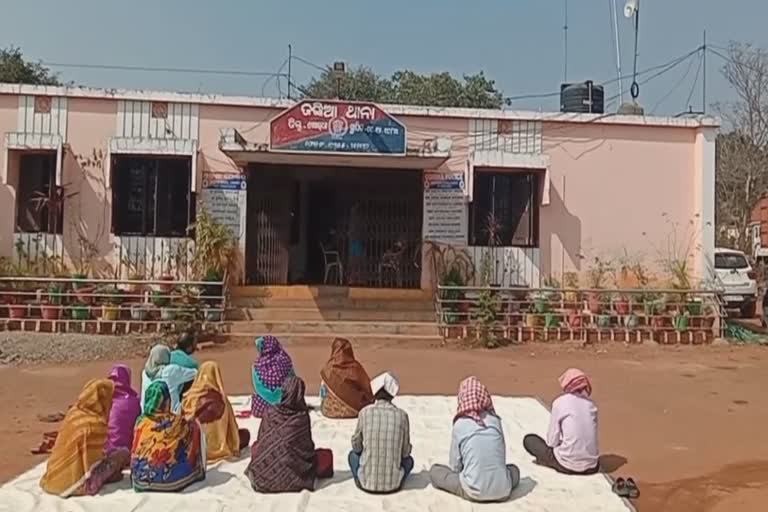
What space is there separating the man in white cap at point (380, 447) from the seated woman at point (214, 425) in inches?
48.3

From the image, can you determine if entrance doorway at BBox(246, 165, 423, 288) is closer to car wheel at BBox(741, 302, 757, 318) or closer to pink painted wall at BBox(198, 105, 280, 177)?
pink painted wall at BBox(198, 105, 280, 177)

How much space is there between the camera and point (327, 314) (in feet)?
45.7

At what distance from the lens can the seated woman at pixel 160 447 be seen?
4922 millimetres

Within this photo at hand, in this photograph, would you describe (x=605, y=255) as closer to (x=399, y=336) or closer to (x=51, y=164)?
(x=399, y=336)

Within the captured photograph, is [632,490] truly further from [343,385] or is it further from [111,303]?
[111,303]

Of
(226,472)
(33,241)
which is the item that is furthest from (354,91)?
(226,472)

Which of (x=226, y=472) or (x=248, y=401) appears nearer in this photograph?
(x=226, y=472)

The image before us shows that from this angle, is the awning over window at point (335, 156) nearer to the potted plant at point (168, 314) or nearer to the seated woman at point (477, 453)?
the potted plant at point (168, 314)

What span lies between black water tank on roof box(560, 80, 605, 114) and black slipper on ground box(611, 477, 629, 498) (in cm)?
1267

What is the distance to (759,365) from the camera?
11.7 metres

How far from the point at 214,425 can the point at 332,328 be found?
765 centimetres

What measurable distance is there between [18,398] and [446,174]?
8861 millimetres

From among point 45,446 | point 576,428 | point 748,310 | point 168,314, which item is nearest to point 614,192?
point 748,310

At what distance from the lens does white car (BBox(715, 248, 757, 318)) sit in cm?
1870
